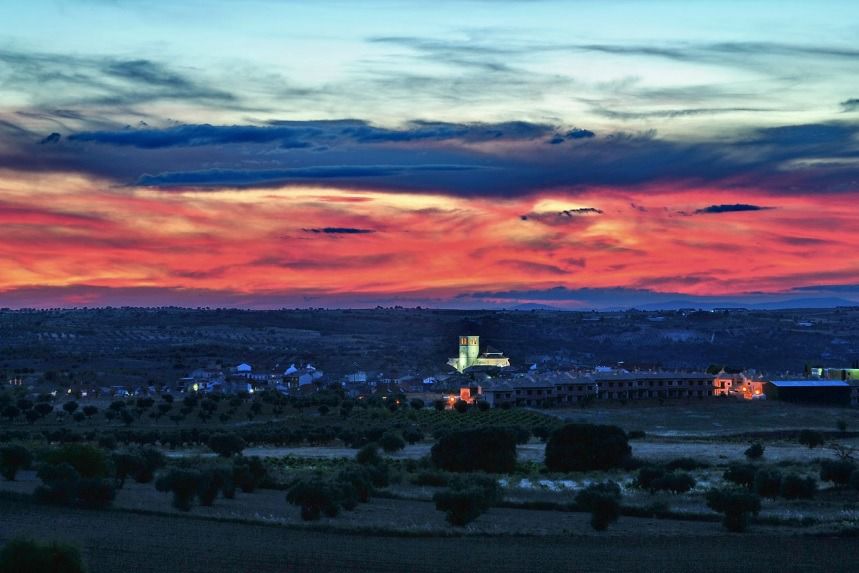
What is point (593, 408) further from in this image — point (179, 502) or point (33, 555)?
point (33, 555)

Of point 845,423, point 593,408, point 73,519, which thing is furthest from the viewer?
point 593,408

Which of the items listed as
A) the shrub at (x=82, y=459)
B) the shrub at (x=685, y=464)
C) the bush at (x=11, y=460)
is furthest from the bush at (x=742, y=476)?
the bush at (x=11, y=460)

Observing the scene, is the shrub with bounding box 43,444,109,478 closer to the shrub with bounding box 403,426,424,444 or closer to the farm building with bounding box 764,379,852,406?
the shrub with bounding box 403,426,424,444

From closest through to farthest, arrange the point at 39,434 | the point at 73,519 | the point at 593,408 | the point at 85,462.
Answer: the point at 73,519 → the point at 85,462 → the point at 39,434 → the point at 593,408

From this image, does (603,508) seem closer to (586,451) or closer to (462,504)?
(462,504)

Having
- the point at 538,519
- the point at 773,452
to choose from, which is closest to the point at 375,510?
the point at 538,519

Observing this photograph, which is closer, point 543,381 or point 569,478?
point 569,478
